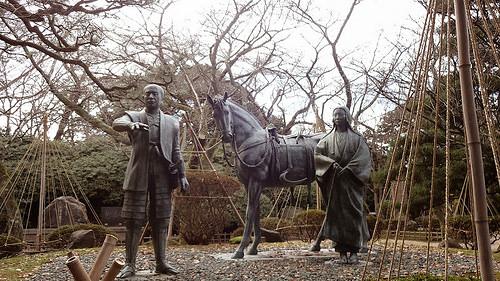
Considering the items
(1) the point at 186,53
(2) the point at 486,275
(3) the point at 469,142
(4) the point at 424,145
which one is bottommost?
(2) the point at 486,275

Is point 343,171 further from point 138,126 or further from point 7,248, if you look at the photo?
point 7,248

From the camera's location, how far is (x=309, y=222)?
1174cm

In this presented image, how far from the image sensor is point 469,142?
2.01 meters

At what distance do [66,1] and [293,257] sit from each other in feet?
16.3

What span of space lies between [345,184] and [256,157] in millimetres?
1603

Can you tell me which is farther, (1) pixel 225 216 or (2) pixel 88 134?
(2) pixel 88 134

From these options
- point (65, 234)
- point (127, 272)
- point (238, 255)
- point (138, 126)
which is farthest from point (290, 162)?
point (65, 234)

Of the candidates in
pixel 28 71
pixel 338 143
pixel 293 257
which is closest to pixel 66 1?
Result: pixel 338 143

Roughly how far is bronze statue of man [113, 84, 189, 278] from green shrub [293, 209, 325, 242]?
611cm

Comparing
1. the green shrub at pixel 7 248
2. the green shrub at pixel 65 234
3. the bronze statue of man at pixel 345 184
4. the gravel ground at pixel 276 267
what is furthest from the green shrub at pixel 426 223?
the green shrub at pixel 7 248

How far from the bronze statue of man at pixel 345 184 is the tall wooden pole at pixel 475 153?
4966 mm

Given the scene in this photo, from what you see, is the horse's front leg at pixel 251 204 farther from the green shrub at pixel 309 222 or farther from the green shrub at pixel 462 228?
the green shrub at pixel 462 228

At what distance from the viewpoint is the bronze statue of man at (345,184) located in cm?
695

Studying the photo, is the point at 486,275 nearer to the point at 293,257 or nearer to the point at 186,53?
the point at 293,257
